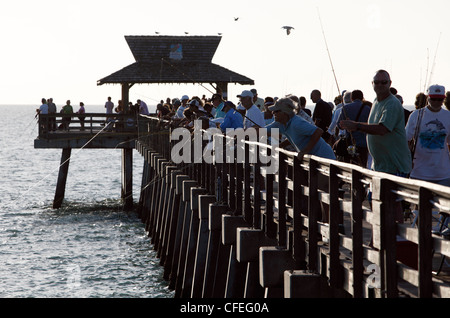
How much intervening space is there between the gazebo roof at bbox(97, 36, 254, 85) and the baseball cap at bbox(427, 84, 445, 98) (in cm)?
2828

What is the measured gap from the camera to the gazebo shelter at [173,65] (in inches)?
1450

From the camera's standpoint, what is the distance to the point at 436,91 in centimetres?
832

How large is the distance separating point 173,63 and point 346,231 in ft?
97.7

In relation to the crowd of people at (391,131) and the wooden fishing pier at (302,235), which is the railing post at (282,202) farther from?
the crowd of people at (391,131)

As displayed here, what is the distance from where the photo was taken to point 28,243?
27641 millimetres

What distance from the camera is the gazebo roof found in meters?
36.8

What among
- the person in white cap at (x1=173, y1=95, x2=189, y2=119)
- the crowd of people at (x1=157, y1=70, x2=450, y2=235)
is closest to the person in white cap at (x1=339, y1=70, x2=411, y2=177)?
the crowd of people at (x1=157, y1=70, x2=450, y2=235)

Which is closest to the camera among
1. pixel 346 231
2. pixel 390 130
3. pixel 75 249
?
pixel 390 130

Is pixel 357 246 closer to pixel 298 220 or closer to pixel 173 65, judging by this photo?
pixel 298 220

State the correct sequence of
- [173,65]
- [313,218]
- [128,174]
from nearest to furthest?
[313,218] < [128,174] < [173,65]

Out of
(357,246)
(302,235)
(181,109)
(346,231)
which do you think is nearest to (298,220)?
(302,235)

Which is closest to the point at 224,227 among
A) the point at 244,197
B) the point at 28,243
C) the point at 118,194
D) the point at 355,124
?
the point at 244,197
